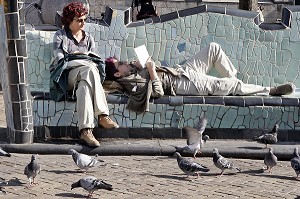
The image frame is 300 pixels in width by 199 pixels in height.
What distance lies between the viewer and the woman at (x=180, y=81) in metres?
9.09

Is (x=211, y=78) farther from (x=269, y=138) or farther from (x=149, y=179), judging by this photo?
(x=149, y=179)

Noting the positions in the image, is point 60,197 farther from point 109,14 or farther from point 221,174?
point 109,14

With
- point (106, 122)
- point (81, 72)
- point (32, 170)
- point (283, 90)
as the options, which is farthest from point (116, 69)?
point (32, 170)

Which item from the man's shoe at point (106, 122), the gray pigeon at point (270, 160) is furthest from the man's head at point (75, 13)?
the gray pigeon at point (270, 160)

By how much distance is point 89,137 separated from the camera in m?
8.62

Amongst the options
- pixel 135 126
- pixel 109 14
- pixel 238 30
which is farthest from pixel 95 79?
pixel 238 30

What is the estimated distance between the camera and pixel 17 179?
7.43m

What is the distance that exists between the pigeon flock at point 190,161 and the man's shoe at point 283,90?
821 mm

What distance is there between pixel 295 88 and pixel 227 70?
2.82 ft

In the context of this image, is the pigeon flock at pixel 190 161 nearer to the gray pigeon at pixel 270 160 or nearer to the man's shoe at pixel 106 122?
the gray pigeon at pixel 270 160

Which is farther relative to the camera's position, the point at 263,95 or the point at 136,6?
the point at 136,6

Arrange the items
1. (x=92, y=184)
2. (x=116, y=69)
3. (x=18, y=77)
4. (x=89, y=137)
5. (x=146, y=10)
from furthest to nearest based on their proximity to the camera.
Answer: (x=146, y=10), (x=116, y=69), (x=18, y=77), (x=89, y=137), (x=92, y=184)

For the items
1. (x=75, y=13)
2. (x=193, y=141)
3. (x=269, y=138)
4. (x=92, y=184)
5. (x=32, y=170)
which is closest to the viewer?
(x=92, y=184)

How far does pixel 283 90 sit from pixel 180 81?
1.17 m
